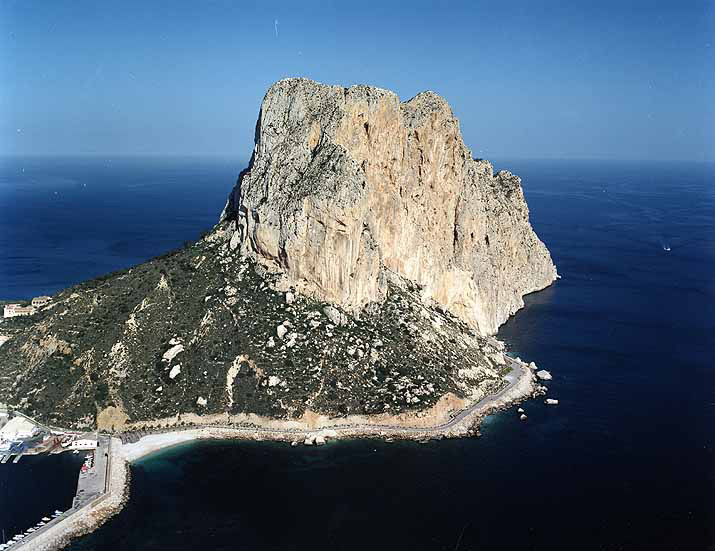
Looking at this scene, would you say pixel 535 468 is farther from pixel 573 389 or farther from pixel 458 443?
pixel 573 389

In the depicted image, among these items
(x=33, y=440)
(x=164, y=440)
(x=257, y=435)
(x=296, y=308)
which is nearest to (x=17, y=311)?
(x=33, y=440)

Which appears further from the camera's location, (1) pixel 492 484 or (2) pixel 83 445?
(2) pixel 83 445

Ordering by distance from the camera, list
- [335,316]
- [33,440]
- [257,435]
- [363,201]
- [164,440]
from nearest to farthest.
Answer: [33,440]
[164,440]
[257,435]
[335,316]
[363,201]

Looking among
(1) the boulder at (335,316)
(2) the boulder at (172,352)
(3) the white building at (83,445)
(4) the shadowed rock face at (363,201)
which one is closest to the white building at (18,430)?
(3) the white building at (83,445)

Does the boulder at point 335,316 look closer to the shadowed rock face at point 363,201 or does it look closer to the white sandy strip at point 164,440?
the shadowed rock face at point 363,201

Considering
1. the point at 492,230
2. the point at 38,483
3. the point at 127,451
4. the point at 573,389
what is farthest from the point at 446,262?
the point at 38,483

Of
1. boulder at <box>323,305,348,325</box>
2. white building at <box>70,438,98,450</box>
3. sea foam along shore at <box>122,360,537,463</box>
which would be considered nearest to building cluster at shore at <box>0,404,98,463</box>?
white building at <box>70,438,98,450</box>

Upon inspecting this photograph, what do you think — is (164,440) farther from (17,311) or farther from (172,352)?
(17,311)
